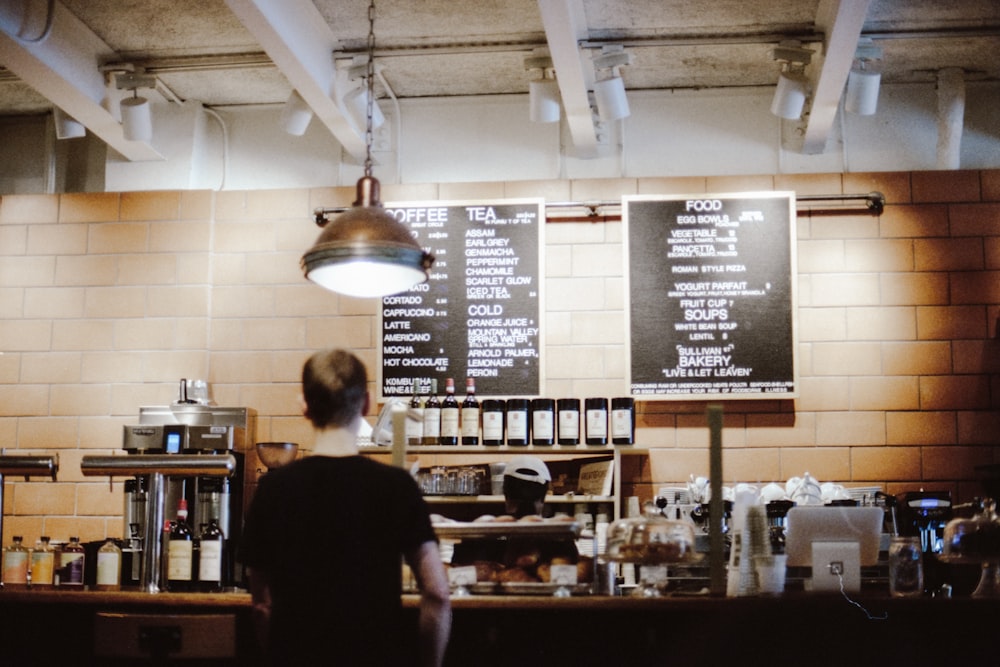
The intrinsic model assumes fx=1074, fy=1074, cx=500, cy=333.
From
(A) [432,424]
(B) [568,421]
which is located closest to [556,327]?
(B) [568,421]

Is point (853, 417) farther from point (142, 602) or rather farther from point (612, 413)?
point (142, 602)

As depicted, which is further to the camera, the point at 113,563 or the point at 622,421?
the point at 622,421

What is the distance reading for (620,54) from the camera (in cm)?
467

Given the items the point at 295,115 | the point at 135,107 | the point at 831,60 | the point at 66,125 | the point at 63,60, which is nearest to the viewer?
the point at 831,60

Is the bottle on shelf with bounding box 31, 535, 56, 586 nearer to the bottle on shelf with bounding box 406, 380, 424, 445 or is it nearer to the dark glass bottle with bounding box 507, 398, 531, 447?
the bottle on shelf with bounding box 406, 380, 424, 445

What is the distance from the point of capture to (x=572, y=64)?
4.40 meters

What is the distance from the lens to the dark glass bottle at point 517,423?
4602mm

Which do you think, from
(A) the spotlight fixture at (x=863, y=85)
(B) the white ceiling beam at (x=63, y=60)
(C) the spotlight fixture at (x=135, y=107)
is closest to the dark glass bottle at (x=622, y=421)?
(A) the spotlight fixture at (x=863, y=85)

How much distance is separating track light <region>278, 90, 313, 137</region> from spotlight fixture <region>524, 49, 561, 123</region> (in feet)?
3.47

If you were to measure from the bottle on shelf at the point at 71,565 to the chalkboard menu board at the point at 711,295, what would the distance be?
2.46 m

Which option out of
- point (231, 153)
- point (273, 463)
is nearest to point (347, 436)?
point (273, 463)

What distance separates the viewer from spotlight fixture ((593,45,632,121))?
15.4ft

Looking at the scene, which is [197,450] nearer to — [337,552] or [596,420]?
[596,420]

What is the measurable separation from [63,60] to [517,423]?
2.48 m
